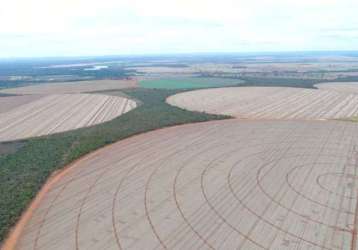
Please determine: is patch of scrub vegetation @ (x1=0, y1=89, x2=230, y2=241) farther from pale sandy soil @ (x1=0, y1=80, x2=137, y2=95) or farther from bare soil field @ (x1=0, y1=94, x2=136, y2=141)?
pale sandy soil @ (x1=0, y1=80, x2=137, y2=95)

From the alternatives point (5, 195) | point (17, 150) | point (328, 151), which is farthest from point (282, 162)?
point (17, 150)

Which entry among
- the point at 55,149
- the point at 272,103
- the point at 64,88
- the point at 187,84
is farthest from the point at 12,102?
the point at 272,103

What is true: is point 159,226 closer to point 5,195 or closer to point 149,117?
point 5,195

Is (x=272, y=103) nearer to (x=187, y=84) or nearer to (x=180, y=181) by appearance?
(x=187, y=84)

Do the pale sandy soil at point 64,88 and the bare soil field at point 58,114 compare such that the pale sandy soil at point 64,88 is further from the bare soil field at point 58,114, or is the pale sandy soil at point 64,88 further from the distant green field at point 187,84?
the bare soil field at point 58,114

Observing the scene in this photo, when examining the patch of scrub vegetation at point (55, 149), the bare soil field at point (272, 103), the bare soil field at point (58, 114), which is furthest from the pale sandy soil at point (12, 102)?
the bare soil field at point (272, 103)

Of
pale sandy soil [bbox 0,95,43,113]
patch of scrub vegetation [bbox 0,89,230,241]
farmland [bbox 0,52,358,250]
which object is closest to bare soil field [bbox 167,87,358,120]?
farmland [bbox 0,52,358,250]
